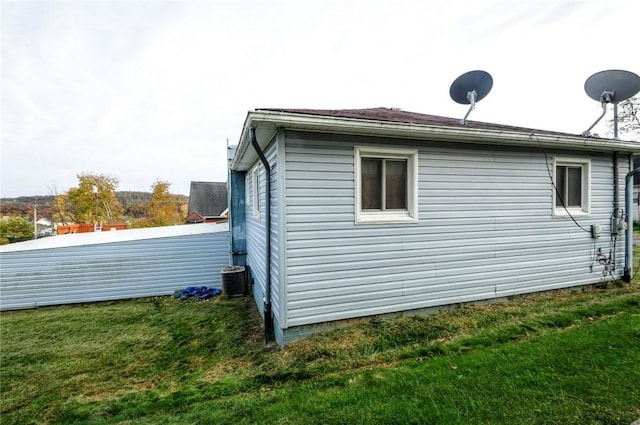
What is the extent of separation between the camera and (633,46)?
404 inches

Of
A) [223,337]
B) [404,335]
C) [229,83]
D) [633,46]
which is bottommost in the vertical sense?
[223,337]

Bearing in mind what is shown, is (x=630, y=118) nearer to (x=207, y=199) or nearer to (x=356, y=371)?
(x=356, y=371)

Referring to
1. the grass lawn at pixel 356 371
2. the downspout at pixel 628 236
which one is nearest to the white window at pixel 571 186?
the downspout at pixel 628 236

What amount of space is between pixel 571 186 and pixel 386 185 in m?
→ 4.31

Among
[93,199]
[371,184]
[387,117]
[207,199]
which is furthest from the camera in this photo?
[207,199]

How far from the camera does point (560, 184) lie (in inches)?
219

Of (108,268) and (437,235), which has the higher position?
(437,235)

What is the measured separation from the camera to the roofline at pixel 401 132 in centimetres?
349

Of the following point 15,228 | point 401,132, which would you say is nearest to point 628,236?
point 401,132

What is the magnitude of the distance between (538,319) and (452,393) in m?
2.72

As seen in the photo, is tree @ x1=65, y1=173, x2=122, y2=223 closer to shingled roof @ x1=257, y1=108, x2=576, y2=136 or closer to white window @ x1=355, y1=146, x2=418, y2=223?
shingled roof @ x1=257, y1=108, x2=576, y2=136

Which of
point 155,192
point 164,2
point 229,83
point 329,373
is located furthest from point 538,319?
point 155,192

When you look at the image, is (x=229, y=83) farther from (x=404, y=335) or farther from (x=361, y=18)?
(x=404, y=335)

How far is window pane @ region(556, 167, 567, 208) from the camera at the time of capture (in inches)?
217
